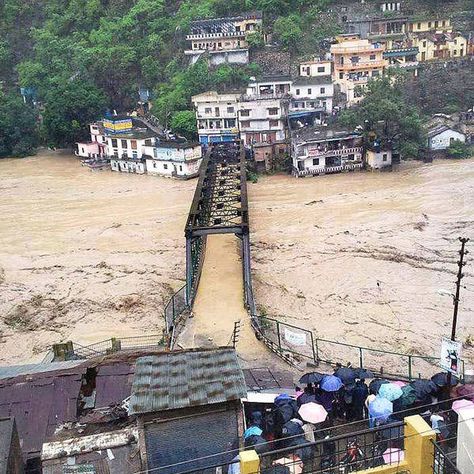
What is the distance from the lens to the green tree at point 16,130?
153 ft

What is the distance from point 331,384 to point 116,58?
44992 millimetres

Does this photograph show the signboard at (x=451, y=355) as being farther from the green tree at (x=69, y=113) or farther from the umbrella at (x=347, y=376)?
the green tree at (x=69, y=113)

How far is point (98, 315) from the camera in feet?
67.4

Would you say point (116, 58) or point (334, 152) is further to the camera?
point (116, 58)

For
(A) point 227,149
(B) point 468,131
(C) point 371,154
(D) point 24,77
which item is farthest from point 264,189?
(D) point 24,77

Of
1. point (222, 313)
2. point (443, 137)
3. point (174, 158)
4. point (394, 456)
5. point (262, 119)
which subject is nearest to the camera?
point (394, 456)

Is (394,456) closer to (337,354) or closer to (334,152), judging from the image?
(337,354)

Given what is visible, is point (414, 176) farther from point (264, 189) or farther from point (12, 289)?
point (12, 289)

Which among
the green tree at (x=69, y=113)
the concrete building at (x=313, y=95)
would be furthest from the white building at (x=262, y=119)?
the green tree at (x=69, y=113)

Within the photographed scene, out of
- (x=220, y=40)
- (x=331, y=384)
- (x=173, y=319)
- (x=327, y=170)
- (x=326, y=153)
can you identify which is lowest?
(x=173, y=319)

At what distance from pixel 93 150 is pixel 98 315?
27.0 m

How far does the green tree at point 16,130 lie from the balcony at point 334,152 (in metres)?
23.3

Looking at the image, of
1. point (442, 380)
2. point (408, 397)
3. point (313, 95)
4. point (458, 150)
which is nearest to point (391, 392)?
point (408, 397)

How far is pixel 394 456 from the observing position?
6855 mm
